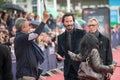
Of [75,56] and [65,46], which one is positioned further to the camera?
[65,46]

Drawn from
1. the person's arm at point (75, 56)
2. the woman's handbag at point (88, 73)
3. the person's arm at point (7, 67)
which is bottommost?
the woman's handbag at point (88, 73)

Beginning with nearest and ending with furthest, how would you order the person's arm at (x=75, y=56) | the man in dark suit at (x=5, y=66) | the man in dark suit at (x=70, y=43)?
the man in dark suit at (x=5, y=66), the person's arm at (x=75, y=56), the man in dark suit at (x=70, y=43)

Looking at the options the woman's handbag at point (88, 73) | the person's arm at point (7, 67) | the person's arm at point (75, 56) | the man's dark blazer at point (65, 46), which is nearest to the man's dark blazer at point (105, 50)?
the person's arm at point (75, 56)

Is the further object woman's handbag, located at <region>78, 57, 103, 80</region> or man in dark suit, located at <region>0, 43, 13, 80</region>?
woman's handbag, located at <region>78, 57, 103, 80</region>

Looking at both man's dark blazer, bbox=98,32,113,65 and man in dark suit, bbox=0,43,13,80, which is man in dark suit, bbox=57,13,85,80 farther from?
man in dark suit, bbox=0,43,13,80

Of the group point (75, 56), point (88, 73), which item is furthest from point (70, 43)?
point (88, 73)

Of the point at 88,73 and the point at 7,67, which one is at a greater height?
the point at 7,67

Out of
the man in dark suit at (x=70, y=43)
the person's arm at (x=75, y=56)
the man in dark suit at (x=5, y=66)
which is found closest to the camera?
the man in dark suit at (x=5, y=66)

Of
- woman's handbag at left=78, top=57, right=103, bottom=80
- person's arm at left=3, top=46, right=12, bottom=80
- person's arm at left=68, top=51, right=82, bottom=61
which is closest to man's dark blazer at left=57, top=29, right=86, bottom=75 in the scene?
person's arm at left=68, top=51, right=82, bottom=61

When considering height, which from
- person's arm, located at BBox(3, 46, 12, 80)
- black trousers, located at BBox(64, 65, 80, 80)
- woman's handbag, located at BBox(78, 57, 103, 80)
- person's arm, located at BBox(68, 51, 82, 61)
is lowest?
black trousers, located at BBox(64, 65, 80, 80)

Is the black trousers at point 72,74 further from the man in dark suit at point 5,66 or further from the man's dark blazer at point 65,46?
the man in dark suit at point 5,66

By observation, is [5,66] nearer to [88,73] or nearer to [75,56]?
[88,73]

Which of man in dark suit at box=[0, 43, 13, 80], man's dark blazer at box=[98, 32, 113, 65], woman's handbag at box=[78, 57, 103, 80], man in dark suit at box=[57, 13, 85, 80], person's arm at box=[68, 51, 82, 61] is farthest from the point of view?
man in dark suit at box=[57, 13, 85, 80]

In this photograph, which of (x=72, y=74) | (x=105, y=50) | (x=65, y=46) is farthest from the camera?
(x=65, y=46)
